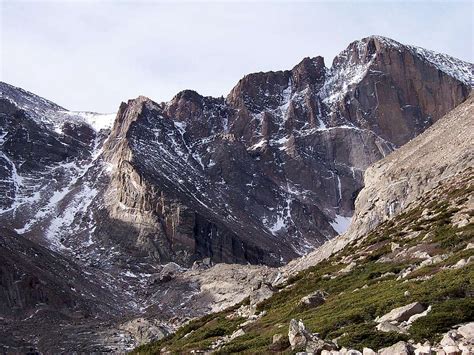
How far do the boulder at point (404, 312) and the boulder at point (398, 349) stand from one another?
4343mm

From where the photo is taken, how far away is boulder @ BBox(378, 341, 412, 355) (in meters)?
21.8

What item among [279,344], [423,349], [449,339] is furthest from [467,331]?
[279,344]

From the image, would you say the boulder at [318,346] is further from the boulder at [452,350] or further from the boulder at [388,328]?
the boulder at [452,350]

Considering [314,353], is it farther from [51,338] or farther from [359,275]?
[51,338]

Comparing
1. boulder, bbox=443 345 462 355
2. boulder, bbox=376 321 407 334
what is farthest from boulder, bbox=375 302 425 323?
boulder, bbox=443 345 462 355

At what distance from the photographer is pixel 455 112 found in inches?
4163

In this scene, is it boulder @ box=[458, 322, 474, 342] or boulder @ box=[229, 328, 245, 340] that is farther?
boulder @ box=[229, 328, 245, 340]

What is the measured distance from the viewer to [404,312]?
1059 inches

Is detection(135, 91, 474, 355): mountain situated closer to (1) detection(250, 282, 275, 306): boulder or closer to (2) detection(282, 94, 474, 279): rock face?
(1) detection(250, 282, 275, 306): boulder

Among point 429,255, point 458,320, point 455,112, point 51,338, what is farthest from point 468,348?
point 51,338

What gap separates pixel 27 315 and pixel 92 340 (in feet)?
110

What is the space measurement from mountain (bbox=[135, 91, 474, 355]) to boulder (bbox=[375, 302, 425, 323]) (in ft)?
0.12

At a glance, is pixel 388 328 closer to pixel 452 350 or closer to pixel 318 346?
pixel 318 346

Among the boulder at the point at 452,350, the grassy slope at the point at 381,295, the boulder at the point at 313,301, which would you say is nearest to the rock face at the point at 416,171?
the grassy slope at the point at 381,295
